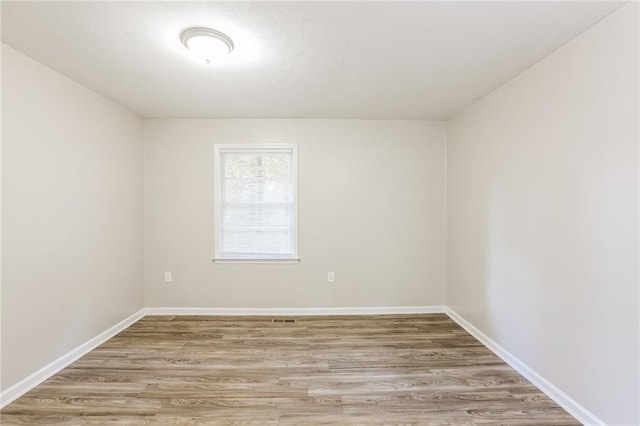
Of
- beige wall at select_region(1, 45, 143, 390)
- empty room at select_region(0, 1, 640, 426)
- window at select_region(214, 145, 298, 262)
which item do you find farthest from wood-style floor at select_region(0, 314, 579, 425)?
window at select_region(214, 145, 298, 262)

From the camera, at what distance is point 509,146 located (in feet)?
8.03

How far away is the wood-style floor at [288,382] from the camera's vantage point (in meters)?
1.83

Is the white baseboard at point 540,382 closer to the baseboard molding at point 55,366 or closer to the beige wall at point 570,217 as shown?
the beige wall at point 570,217

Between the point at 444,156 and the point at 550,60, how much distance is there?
5.35ft

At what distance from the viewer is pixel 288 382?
7.13ft

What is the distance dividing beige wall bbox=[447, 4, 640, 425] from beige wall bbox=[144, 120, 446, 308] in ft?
2.64

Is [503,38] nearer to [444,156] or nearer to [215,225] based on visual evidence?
[444,156]

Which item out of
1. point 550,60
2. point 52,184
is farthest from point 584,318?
point 52,184

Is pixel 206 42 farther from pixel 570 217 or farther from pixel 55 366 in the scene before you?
pixel 55 366

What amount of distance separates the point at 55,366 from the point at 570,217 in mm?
3894

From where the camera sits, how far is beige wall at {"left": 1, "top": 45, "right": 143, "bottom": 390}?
77.2 inches

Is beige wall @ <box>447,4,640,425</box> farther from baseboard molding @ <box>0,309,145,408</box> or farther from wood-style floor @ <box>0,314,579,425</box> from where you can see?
baseboard molding @ <box>0,309,145,408</box>

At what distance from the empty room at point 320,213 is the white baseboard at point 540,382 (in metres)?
0.02

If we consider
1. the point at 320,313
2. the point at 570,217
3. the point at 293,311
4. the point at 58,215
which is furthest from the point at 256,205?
the point at 570,217
